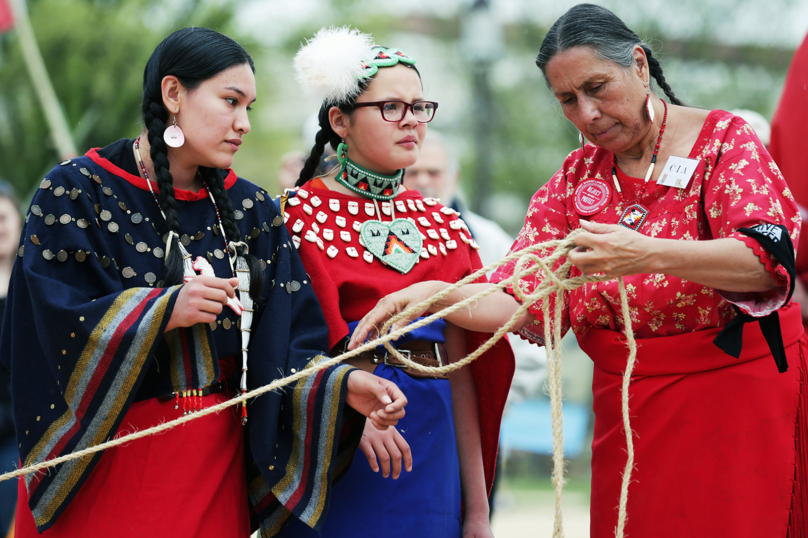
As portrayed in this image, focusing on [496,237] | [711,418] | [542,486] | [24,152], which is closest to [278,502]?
[711,418]

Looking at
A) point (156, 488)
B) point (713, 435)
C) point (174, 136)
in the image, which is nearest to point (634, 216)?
point (713, 435)

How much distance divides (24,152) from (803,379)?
39.0 feet

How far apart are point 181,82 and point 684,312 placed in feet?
4.72

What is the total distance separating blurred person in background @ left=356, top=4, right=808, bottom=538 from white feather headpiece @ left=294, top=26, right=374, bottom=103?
1.78 feet

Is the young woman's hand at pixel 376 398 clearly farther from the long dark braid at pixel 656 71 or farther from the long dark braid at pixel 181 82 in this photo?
the long dark braid at pixel 656 71

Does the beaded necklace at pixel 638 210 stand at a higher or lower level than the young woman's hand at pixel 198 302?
higher

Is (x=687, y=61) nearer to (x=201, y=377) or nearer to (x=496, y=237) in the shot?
(x=496, y=237)

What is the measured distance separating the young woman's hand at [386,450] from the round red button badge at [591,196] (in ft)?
2.72

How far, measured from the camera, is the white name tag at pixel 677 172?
2.18 meters

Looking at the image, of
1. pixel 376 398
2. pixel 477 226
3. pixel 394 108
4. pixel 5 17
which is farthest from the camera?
pixel 5 17

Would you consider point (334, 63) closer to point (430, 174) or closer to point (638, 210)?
point (638, 210)

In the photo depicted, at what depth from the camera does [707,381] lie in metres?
2.15

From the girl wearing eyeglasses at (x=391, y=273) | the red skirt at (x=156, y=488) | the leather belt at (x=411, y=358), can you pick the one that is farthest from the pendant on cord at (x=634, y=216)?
the red skirt at (x=156, y=488)

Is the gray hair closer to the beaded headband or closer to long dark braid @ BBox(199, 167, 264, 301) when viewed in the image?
the beaded headband
